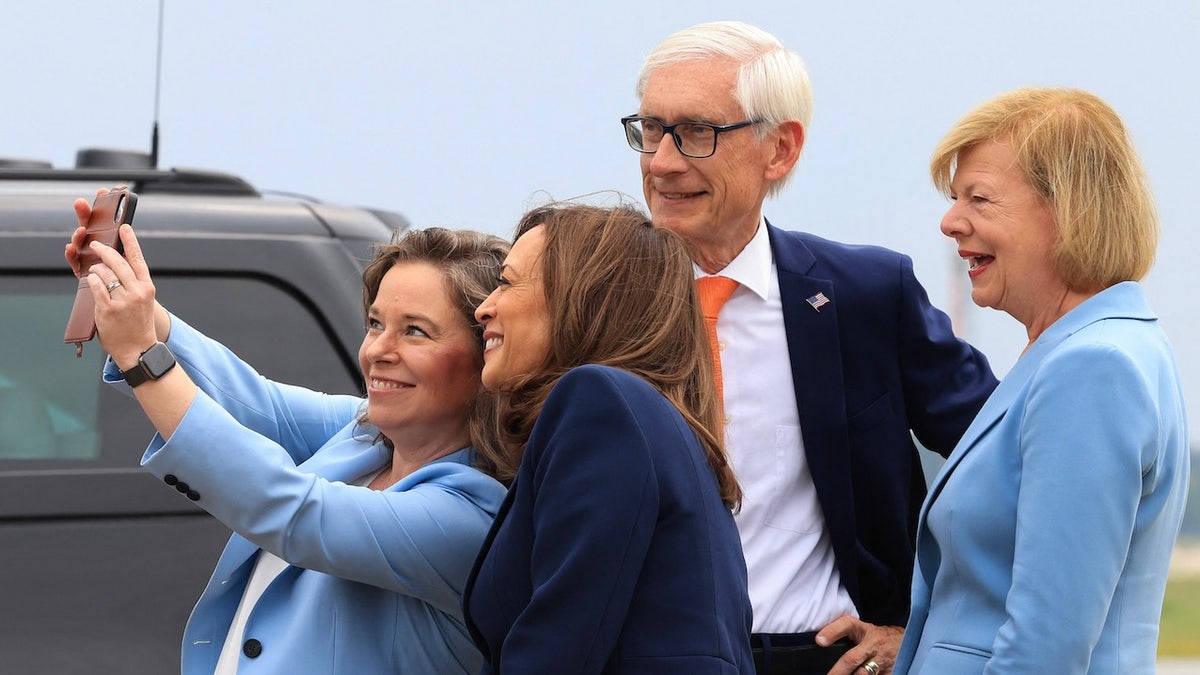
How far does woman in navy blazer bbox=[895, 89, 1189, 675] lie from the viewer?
1.63 m

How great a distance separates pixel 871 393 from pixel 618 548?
2.77 ft

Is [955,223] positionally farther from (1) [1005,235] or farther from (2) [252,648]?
(2) [252,648]

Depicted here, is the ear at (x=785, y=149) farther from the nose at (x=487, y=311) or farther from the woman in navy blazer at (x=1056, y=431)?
the nose at (x=487, y=311)

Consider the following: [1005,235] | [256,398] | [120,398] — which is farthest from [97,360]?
[1005,235]

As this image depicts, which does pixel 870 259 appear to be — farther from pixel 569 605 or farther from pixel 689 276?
pixel 569 605

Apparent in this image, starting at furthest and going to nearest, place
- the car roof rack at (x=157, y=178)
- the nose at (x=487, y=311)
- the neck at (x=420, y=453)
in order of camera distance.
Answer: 1. the car roof rack at (x=157, y=178)
2. the neck at (x=420, y=453)
3. the nose at (x=487, y=311)

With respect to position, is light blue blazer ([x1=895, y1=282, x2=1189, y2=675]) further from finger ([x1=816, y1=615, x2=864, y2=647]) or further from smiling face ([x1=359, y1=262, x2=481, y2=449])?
smiling face ([x1=359, y1=262, x2=481, y2=449])

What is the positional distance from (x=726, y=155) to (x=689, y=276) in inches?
19.2

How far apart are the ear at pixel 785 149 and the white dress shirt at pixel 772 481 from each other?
0.15m

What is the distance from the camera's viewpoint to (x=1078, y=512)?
1624 mm

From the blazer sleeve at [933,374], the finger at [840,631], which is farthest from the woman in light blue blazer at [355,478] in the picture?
the blazer sleeve at [933,374]

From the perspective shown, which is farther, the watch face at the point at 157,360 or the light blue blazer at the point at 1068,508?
the watch face at the point at 157,360

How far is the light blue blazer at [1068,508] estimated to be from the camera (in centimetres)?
162

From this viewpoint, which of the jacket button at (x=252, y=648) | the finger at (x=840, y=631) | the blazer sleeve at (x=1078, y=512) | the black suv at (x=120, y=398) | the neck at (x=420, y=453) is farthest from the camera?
the black suv at (x=120, y=398)
